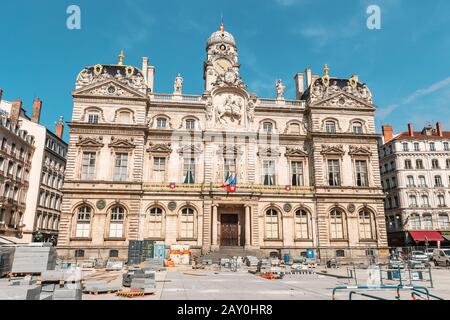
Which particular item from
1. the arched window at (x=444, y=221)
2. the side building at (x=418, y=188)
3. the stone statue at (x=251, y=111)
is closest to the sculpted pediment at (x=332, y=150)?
the stone statue at (x=251, y=111)

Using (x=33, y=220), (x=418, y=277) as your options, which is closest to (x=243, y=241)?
(x=418, y=277)

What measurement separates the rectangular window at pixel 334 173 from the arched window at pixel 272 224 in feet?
24.6

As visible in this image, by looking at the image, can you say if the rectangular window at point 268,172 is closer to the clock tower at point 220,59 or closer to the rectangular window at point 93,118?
the clock tower at point 220,59

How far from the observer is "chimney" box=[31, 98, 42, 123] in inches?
2074

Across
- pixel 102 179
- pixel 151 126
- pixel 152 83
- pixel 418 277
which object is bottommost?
pixel 418 277

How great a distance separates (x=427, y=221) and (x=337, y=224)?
23622 mm

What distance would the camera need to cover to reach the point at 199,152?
38281 mm

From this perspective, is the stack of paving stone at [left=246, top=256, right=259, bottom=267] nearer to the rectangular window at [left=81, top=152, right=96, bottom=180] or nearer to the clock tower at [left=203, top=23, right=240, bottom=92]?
the rectangular window at [left=81, top=152, right=96, bottom=180]

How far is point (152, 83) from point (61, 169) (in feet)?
86.9

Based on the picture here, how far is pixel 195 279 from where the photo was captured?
1945 cm

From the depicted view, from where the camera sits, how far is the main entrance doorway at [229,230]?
3694cm

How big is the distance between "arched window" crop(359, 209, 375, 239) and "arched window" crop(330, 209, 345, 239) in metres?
2.09

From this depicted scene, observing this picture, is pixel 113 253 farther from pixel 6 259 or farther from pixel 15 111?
pixel 15 111
